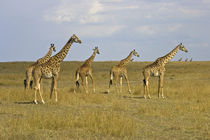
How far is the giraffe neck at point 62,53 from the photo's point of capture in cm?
1441

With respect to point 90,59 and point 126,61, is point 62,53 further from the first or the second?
point 126,61

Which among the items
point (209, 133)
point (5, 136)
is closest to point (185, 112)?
point (209, 133)

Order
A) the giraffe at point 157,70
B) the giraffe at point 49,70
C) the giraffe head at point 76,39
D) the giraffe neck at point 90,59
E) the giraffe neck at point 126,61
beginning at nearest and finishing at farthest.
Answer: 1. the giraffe at point 49,70
2. the giraffe head at point 76,39
3. the giraffe at point 157,70
4. the giraffe neck at point 90,59
5. the giraffe neck at point 126,61

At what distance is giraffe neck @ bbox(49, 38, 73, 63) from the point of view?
47.3 feet

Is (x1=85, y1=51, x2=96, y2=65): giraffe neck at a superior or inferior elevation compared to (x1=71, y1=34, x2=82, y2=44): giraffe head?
inferior

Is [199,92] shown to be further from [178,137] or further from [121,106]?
[178,137]

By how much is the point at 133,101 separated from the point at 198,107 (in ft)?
12.5

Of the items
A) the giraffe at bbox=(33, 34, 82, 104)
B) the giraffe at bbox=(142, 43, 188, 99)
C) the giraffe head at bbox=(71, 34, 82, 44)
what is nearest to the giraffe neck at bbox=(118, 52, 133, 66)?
Result: the giraffe at bbox=(142, 43, 188, 99)

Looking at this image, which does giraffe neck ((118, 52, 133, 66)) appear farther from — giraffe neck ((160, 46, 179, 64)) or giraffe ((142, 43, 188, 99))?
giraffe neck ((160, 46, 179, 64))

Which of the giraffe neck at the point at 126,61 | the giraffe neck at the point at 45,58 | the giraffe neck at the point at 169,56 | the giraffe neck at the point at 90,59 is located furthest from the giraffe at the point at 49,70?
the giraffe neck at the point at 169,56

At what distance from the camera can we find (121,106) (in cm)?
1336

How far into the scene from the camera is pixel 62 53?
14.8m

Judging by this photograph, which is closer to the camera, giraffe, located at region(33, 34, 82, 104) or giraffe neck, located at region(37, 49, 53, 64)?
giraffe, located at region(33, 34, 82, 104)

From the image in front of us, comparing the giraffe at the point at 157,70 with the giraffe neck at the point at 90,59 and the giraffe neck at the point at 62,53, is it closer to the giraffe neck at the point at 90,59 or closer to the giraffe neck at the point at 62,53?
the giraffe neck at the point at 90,59
